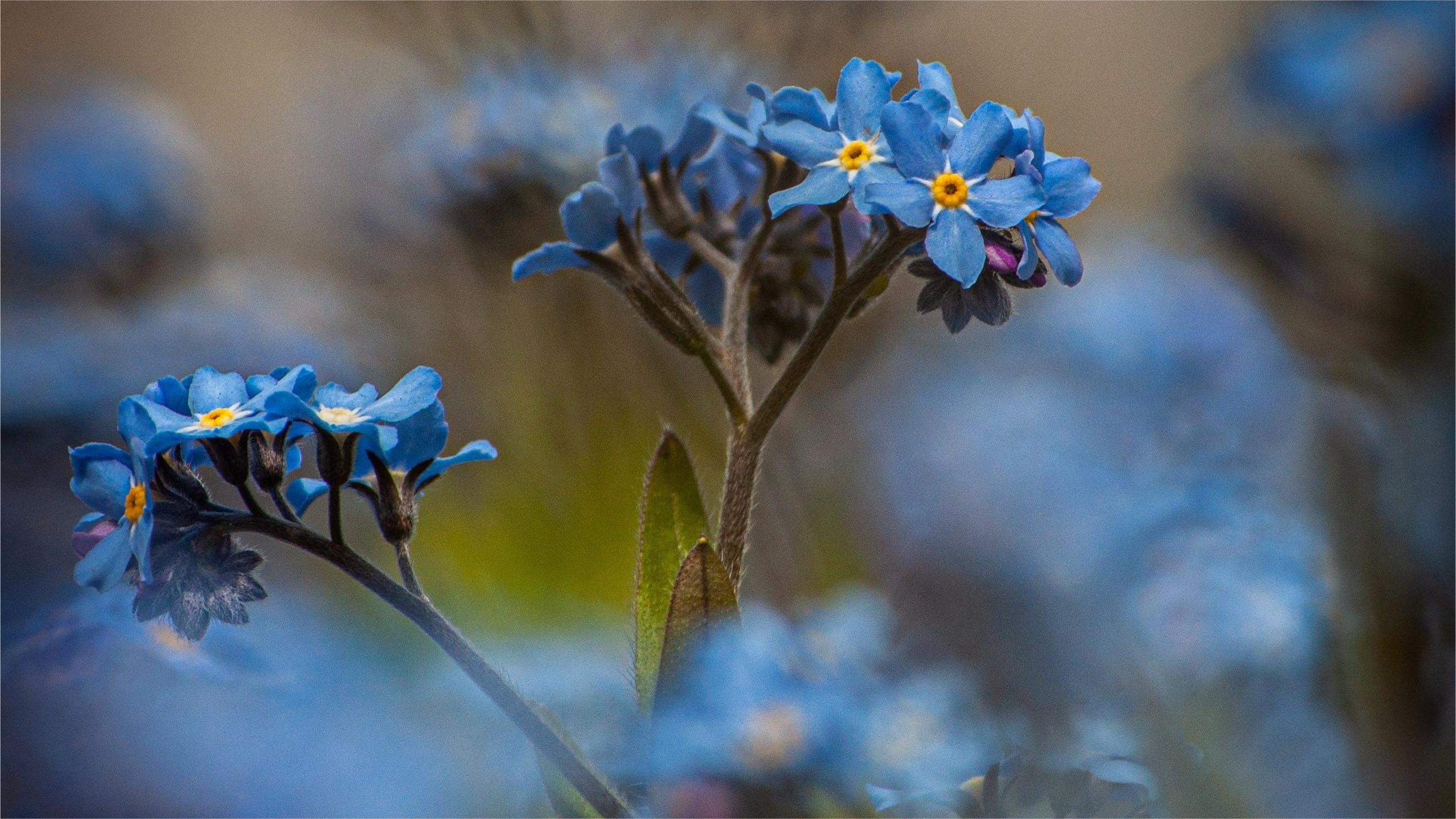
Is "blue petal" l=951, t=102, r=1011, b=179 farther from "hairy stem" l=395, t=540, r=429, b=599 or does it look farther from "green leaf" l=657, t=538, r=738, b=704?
"hairy stem" l=395, t=540, r=429, b=599

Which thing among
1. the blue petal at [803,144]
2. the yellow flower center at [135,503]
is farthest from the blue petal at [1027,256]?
the yellow flower center at [135,503]

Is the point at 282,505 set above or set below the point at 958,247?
below

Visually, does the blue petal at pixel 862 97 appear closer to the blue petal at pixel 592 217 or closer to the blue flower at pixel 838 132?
the blue flower at pixel 838 132

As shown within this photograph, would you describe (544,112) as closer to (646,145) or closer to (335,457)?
(646,145)

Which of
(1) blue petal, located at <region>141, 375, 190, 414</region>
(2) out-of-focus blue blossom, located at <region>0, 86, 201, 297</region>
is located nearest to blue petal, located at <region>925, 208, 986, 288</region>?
(1) blue petal, located at <region>141, 375, 190, 414</region>

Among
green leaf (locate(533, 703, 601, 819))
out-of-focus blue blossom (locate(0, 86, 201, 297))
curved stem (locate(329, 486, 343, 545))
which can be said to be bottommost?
green leaf (locate(533, 703, 601, 819))

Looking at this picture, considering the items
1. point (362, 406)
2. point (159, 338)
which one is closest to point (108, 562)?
point (362, 406)

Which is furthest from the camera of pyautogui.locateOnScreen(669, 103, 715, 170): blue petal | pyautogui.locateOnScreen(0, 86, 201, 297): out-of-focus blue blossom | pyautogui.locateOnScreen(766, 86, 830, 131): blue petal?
pyautogui.locateOnScreen(0, 86, 201, 297): out-of-focus blue blossom
